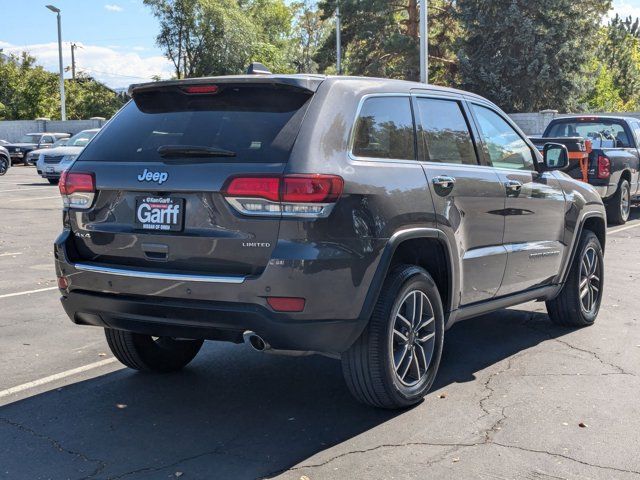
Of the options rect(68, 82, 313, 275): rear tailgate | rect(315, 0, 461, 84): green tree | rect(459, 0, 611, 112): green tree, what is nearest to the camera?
rect(68, 82, 313, 275): rear tailgate

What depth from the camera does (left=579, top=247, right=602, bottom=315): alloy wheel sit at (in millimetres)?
6984

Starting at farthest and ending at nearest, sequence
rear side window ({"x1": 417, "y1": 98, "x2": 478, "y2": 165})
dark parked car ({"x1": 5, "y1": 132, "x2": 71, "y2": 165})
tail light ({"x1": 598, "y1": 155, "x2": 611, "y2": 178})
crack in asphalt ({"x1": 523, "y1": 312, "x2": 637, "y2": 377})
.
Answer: dark parked car ({"x1": 5, "y1": 132, "x2": 71, "y2": 165}) → tail light ({"x1": 598, "y1": 155, "x2": 611, "y2": 178}) → crack in asphalt ({"x1": 523, "y1": 312, "x2": 637, "y2": 377}) → rear side window ({"x1": 417, "y1": 98, "x2": 478, "y2": 165})

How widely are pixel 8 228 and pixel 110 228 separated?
1069cm

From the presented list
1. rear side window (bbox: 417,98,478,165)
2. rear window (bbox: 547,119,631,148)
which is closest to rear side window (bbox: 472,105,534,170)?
rear side window (bbox: 417,98,478,165)

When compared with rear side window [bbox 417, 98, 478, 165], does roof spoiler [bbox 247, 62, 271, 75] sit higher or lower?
higher

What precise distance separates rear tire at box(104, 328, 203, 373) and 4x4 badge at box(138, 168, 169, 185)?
1282mm

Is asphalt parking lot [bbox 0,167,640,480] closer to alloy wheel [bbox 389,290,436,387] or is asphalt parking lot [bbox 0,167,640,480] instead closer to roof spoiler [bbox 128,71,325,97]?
alloy wheel [bbox 389,290,436,387]

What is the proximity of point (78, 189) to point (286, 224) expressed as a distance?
4.49 ft

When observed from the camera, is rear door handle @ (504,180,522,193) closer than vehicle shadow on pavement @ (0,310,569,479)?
No

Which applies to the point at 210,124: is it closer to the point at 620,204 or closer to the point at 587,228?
the point at 587,228

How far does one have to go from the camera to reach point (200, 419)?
4.74 m

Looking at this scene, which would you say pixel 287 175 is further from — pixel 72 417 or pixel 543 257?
pixel 543 257

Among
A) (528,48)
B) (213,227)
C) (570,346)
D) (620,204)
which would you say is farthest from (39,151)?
(213,227)

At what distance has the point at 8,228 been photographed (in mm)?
14469
